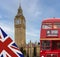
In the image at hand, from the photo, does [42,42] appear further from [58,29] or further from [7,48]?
[7,48]

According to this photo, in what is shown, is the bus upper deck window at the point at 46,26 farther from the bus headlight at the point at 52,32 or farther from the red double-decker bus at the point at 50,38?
the bus headlight at the point at 52,32

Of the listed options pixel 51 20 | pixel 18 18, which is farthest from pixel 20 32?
pixel 51 20

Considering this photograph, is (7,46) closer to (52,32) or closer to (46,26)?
(52,32)

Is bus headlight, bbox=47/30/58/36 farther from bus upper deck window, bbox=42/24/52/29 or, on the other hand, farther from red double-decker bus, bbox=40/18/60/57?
bus upper deck window, bbox=42/24/52/29

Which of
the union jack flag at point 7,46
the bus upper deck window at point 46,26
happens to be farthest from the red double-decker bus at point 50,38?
the union jack flag at point 7,46

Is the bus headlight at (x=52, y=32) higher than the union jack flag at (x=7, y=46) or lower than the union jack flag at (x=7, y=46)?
lower

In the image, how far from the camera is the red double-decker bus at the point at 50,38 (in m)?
18.5

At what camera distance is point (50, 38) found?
63.1 ft

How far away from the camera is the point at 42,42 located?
19391mm

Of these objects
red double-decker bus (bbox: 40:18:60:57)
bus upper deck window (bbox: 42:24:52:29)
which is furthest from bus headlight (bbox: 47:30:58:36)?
bus upper deck window (bbox: 42:24:52:29)

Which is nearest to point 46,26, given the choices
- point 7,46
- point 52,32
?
point 52,32

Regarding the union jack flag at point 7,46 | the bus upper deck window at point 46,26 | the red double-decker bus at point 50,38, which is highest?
the union jack flag at point 7,46

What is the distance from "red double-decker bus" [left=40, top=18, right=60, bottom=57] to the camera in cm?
1852

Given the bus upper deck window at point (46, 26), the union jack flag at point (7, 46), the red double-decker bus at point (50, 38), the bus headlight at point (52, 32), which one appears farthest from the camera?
the bus upper deck window at point (46, 26)
